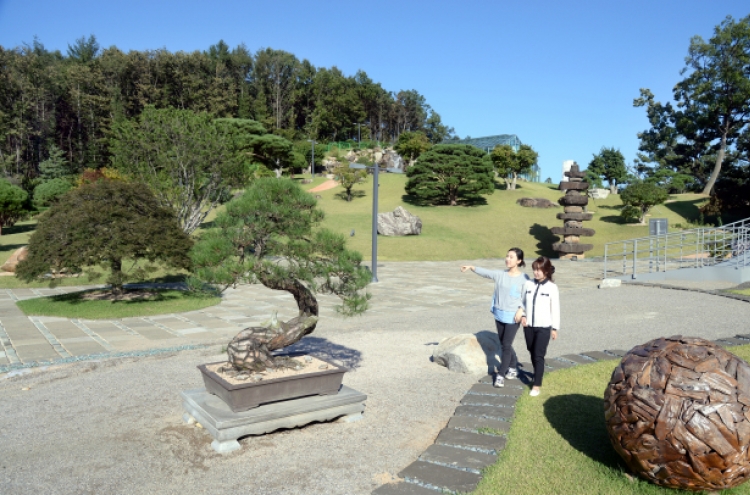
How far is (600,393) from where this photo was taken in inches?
218

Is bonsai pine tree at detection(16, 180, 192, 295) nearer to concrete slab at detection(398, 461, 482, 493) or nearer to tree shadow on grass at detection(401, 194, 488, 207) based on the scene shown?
concrete slab at detection(398, 461, 482, 493)

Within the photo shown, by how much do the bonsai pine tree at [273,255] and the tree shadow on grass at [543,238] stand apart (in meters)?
23.5

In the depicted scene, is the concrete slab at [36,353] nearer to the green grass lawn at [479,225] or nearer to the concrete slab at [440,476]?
the concrete slab at [440,476]

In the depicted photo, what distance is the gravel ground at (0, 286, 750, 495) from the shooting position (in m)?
3.88

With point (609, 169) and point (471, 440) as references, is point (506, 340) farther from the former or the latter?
point (609, 169)

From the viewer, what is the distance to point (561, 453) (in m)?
4.12

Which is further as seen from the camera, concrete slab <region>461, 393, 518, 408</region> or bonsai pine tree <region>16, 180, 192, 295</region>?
bonsai pine tree <region>16, 180, 192, 295</region>

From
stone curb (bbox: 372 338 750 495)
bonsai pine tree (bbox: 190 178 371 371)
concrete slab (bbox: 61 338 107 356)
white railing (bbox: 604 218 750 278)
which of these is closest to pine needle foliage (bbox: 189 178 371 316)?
bonsai pine tree (bbox: 190 178 371 371)

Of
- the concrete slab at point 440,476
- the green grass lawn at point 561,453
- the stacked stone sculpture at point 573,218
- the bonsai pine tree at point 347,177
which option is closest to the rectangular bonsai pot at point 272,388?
the concrete slab at point 440,476

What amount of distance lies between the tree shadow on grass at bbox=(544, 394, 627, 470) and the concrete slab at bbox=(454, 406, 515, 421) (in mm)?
355

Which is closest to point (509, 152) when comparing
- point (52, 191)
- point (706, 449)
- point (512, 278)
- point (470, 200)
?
point (470, 200)

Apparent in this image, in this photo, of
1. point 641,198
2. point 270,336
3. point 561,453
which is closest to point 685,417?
point 561,453

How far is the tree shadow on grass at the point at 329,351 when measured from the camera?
23.7 ft

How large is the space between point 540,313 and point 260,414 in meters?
2.84
